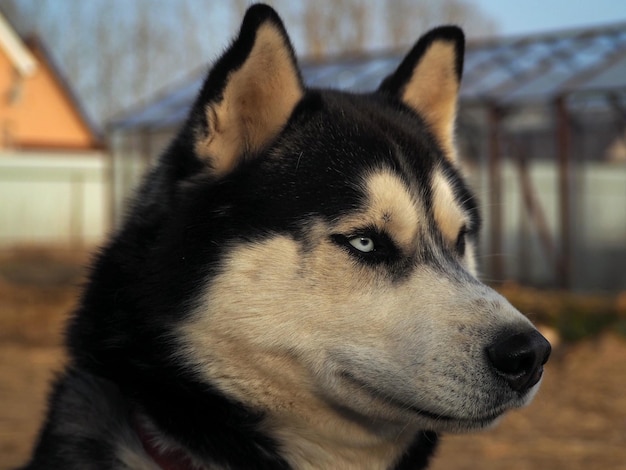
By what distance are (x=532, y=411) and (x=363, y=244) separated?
4652 mm

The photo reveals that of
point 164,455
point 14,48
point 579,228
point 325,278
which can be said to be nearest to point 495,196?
point 579,228

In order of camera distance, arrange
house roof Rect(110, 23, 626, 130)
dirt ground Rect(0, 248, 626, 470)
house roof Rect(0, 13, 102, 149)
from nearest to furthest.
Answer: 1. dirt ground Rect(0, 248, 626, 470)
2. house roof Rect(110, 23, 626, 130)
3. house roof Rect(0, 13, 102, 149)

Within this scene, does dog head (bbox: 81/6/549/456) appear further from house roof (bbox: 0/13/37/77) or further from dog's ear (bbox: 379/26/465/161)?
house roof (bbox: 0/13/37/77)

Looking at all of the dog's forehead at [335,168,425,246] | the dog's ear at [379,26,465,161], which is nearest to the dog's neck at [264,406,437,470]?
the dog's forehead at [335,168,425,246]

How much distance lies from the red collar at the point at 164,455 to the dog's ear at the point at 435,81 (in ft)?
4.65

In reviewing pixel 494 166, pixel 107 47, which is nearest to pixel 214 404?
pixel 494 166

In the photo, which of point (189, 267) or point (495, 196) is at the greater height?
point (495, 196)

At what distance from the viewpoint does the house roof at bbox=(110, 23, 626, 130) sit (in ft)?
34.7

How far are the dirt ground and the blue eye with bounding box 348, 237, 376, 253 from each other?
2.18 metres

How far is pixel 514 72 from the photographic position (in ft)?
38.8

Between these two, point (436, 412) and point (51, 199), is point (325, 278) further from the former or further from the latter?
point (51, 199)

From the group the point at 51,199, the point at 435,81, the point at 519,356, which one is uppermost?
the point at 435,81

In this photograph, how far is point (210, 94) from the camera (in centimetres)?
227

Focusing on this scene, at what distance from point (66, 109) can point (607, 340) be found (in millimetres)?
22174
